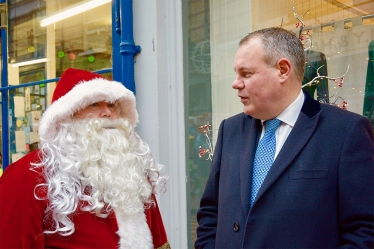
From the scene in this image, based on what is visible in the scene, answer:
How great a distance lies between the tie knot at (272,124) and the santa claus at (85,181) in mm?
817

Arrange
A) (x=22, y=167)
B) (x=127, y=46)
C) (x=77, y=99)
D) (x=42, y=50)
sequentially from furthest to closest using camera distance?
(x=42, y=50) < (x=127, y=46) < (x=77, y=99) < (x=22, y=167)

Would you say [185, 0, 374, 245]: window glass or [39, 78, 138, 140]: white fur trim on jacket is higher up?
[185, 0, 374, 245]: window glass

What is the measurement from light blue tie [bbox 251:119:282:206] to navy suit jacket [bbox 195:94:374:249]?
0.03 m

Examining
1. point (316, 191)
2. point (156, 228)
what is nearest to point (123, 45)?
point (156, 228)

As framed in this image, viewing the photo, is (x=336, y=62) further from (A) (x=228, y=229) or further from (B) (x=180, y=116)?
(A) (x=228, y=229)

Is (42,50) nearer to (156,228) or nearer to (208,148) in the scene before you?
(208,148)

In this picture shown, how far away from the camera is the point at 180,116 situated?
3857 mm

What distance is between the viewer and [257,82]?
2.15 m

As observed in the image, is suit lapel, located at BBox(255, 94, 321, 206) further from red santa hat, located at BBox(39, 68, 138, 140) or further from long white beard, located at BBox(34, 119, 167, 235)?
red santa hat, located at BBox(39, 68, 138, 140)

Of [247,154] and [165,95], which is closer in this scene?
[247,154]

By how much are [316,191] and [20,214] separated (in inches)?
54.1

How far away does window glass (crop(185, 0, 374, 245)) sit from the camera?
120 inches

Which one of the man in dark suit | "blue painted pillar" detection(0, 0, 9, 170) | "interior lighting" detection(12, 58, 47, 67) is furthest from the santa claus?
"blue painted pillar" detection(0, 0, 9, 170)

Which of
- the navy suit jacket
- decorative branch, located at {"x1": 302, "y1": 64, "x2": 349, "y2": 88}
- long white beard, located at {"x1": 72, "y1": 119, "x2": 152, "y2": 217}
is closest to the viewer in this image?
the navy suit jacket
